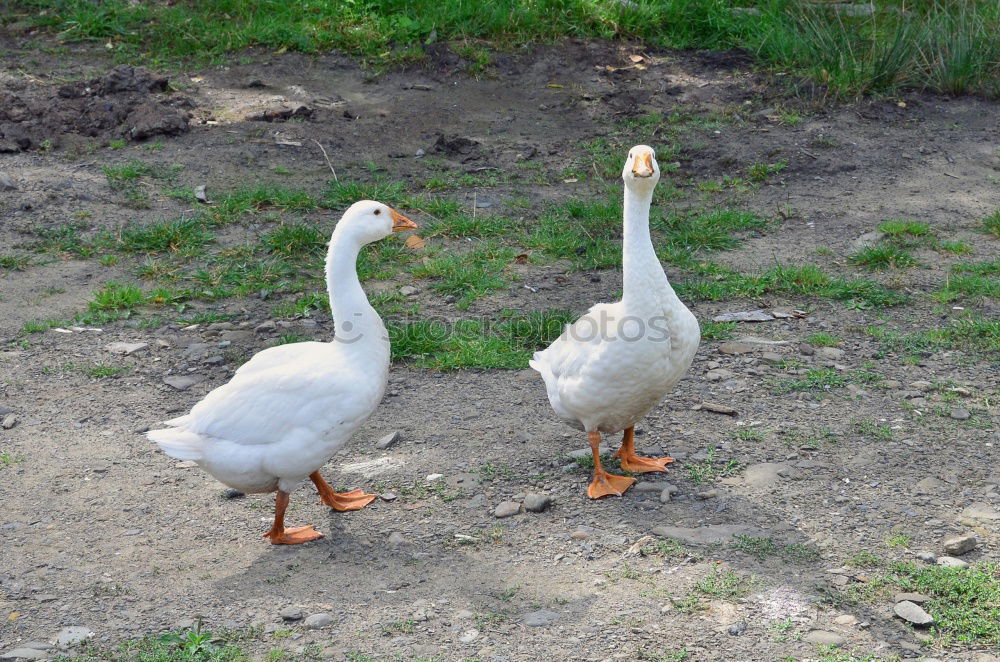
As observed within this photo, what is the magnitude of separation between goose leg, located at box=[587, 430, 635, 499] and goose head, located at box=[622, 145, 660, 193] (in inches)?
43.0

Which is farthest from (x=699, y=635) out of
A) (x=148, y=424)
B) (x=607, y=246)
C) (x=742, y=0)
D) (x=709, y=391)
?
(x=742, y=0)

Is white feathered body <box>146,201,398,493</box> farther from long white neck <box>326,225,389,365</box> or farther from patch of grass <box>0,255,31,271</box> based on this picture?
patch of grass <box>0,255,31,271</box>

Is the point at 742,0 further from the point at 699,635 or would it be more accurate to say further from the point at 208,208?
the point at 699,635

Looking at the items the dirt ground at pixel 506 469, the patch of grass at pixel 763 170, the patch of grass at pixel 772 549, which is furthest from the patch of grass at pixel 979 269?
the patch of grass at pixel 772 549

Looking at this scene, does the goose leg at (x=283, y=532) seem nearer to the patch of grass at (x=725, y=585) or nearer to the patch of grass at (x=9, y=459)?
the patch of grass at (x=9, y=459)

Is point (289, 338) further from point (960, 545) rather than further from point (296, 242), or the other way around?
point (960, 545)

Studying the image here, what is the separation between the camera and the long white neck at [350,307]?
4.29 m

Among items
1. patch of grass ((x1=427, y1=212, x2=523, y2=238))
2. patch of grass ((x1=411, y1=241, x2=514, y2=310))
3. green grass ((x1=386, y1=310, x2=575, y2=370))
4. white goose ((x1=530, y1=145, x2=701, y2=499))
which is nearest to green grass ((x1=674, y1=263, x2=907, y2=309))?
green grass ((x1=386, y1=310, x2=575, y2=370))

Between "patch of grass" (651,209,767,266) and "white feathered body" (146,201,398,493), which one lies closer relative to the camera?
"white feathered body" (146,201,398,493)

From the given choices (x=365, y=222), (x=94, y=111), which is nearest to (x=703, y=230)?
(x=365, y=222)

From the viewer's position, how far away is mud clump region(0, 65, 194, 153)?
8.41m

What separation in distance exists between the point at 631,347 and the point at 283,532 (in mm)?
1628

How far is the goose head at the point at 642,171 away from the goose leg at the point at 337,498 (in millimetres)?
1797

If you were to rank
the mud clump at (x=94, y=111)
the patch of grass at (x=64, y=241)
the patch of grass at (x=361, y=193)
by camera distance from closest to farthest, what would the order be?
the patch of grass at (x=64, y=241)
the patch of grass at (x=361, y=193)
the mud clump at (x=94, y=111)
